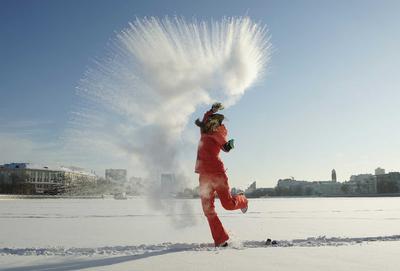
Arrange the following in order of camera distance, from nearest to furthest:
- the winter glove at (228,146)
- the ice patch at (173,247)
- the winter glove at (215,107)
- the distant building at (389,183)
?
the ice patch at (173,247)
the winter glove at (228,146)
the winter glove at (215,107)
the distant building at (389,183)

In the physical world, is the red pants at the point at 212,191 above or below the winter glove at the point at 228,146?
below

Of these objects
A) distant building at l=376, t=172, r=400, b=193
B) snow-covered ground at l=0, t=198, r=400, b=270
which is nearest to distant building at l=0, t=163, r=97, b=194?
distant building at l=376, t=172, r=400, b=193

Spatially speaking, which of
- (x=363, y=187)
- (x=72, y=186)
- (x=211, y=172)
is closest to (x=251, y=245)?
(x=211, y=172)

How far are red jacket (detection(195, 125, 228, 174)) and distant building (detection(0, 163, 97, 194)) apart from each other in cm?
14704

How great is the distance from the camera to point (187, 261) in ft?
21.8

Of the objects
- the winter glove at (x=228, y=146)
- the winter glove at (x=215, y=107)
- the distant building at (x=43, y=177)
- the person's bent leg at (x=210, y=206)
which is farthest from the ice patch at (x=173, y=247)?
the distant building at (x=43, y=177)

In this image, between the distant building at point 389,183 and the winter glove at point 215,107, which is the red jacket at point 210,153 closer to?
the winter glove at point 215,107

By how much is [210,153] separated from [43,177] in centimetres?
16801

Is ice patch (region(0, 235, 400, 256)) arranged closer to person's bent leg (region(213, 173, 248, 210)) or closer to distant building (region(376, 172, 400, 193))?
person's bent leg (region(213, 173, 248, 210))

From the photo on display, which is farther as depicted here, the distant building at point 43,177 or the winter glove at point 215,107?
the distant building at point 43,177

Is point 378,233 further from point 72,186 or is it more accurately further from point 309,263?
point 72,186

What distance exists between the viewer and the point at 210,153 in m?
9.73

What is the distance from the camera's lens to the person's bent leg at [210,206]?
9047 mm

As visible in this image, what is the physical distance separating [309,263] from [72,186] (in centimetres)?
16829
